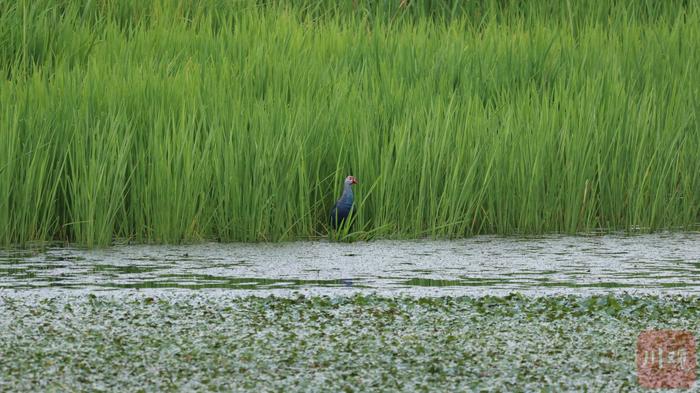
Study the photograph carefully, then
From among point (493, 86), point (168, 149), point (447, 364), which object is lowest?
point (447, 364)

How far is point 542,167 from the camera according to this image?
257 inches

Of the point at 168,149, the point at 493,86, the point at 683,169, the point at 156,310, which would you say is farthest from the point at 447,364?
the point at 493,86

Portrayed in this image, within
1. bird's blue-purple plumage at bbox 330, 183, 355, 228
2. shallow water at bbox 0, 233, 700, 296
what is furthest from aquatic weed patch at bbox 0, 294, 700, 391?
bird's blue-purple plumage at bbox 330, 183, 355, 228

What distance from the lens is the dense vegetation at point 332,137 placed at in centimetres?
615

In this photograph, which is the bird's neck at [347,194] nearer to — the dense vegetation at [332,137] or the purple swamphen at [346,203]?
the purple swamphen at [346,203]

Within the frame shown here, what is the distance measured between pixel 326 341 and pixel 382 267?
143 cm

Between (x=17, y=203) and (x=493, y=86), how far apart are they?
3085 mm

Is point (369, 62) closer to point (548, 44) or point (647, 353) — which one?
point (548, 44)

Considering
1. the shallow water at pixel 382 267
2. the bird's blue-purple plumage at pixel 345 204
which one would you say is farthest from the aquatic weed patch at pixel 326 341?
the bird's blue-purple plumage at pixel 345 204

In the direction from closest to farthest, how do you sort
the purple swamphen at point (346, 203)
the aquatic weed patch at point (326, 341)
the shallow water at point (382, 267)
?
the aquatic weed patch at point (326, 341) < the shallow water at point (382, 267) < the purple swamphen at point (346, 203)

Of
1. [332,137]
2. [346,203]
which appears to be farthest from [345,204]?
[332,137]

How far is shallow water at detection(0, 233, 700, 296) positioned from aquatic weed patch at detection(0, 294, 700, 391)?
0.25 metres

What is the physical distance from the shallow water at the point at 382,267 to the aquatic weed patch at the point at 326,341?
0.25 meters

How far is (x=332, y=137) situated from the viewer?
664 cm
